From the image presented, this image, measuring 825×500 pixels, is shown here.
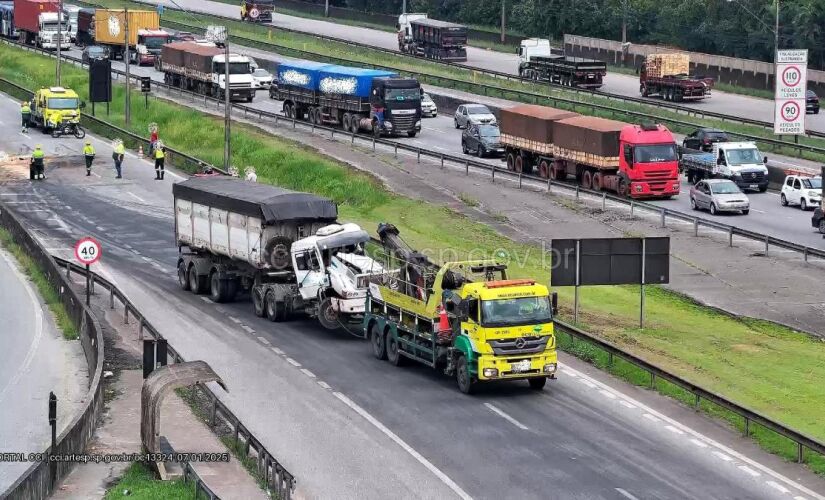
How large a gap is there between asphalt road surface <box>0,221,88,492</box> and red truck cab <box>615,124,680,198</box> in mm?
26787

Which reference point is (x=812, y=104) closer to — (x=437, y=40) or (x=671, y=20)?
(x=437, y=40)

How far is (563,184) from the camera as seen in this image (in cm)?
6425

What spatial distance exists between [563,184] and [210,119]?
2459 cm

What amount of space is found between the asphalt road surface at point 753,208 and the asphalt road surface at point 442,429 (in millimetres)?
24578

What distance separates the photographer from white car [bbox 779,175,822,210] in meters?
62.7

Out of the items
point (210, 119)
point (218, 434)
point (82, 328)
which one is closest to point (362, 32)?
point (210, 119)

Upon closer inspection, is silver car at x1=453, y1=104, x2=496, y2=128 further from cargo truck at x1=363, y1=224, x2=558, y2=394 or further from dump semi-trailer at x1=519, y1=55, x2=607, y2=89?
cargo truck at x1=363, y1=224, x2=558, y2=394

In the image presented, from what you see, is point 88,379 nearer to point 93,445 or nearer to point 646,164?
point 93,445

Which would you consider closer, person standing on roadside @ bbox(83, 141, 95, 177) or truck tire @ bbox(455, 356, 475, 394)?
truck tire @ bbox(455, 356, 475, 394)

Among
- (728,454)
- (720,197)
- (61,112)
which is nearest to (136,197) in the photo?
(61,112)

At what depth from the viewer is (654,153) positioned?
2507 inches

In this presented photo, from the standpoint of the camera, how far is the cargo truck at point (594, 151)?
6362 centimetres

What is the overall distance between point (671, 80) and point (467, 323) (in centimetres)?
6971

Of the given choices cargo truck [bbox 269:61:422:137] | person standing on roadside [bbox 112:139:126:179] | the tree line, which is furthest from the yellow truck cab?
the tree line
